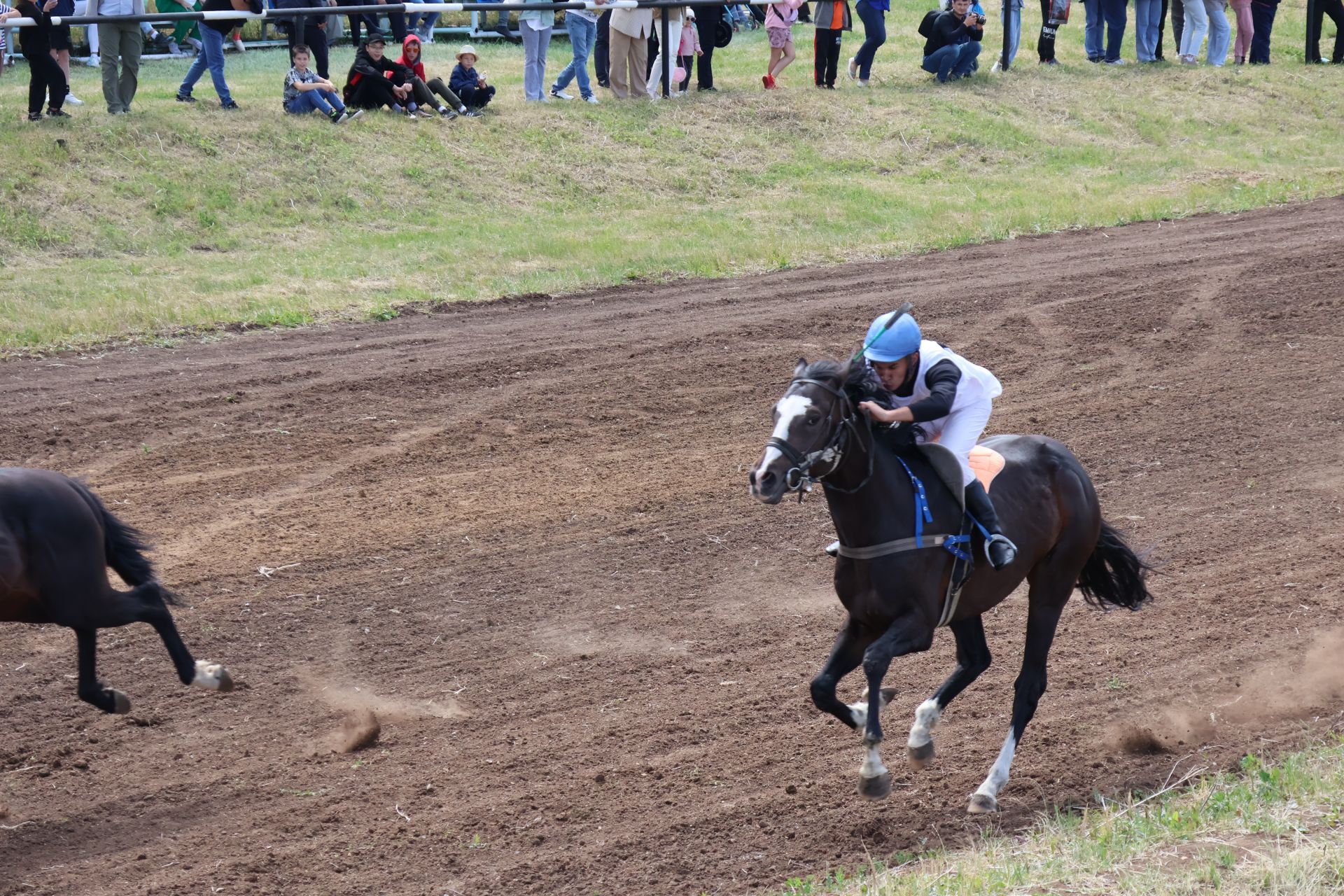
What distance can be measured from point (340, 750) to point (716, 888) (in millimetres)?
2262

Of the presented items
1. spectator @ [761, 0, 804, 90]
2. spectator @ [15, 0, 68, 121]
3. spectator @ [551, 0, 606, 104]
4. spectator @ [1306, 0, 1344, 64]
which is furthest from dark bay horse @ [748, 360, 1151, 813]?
spectator @ [1306, 0, 1344, 64]

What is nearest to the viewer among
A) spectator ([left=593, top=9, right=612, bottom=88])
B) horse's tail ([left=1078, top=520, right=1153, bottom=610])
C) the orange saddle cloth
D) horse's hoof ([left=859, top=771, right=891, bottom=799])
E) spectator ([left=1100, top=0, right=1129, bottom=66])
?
horse's hoof ([left=859, top=771, right=891, bottom=799])

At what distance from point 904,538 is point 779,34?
1933cm

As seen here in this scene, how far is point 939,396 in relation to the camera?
6.51m

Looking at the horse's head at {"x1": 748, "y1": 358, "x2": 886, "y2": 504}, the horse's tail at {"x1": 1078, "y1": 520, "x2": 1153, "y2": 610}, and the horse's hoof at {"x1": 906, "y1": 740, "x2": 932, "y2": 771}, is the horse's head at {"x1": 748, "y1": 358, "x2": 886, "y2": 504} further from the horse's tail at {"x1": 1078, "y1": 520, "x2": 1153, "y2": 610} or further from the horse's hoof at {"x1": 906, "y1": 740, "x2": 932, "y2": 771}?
the horse's tail at {"x1": 1078, "y1": 520, "x2": 1153, "y2": 610}

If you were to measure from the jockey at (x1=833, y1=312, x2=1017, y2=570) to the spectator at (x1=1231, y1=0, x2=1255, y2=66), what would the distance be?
24800mm

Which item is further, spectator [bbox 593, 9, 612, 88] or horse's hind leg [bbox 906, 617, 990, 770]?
spectator [bbox 593, 9, 612, 88]

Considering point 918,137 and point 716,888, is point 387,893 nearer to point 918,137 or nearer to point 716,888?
point 716,888

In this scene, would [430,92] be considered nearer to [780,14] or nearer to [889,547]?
[780,14]

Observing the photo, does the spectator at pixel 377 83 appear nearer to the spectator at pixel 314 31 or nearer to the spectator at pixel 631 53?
the spectator at pixel 314 31

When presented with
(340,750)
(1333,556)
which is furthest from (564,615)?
(1333,556)

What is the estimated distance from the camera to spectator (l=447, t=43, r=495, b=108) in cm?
2141

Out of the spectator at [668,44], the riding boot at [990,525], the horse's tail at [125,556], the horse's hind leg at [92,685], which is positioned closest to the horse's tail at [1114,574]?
the riding boot at [990,525]

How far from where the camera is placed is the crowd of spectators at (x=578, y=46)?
19.2 meters
